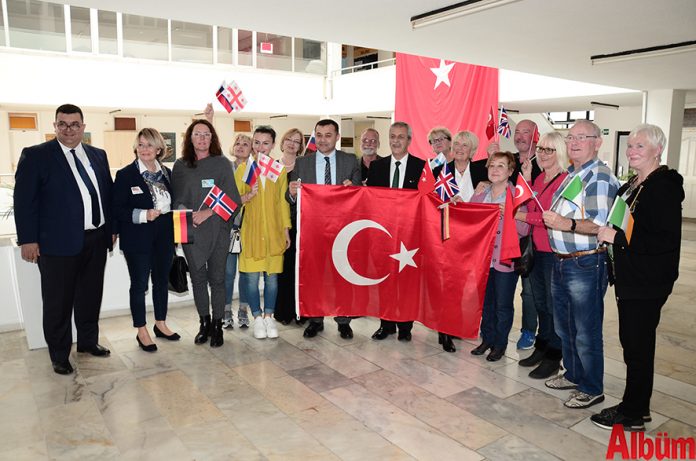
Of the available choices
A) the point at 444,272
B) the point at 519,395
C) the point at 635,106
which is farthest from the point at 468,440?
the point at 635,106

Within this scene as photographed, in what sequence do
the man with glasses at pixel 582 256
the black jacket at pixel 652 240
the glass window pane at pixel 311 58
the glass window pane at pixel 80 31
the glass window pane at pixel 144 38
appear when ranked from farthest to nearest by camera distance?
the glass window pane at pixel 311 58 → the glass window pane at pixel 144 38 → the glass window pane at pixel 80 31 → the man with glasses at pixel 582 256 → the black jacket at pixel 652 240

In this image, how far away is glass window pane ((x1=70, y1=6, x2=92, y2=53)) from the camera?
1168 centimetres

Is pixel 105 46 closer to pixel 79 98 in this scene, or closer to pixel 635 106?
pixel 79 98

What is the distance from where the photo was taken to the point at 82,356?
12.6 feet

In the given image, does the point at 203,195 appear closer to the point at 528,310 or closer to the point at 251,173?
the point at 251,173

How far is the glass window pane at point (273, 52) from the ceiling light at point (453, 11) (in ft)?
35.0

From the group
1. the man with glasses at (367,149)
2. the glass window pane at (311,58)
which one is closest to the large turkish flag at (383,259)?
the man with glasses at (367,149)

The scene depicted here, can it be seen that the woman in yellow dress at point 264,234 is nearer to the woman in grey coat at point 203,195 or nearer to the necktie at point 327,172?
the woman in grey coat at point 203,195

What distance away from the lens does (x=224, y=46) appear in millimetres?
13750

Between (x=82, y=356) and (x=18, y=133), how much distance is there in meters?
11.1

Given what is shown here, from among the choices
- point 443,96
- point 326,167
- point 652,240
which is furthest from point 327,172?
point 443,96

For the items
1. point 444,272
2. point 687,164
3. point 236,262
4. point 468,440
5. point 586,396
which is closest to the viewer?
point 468,440

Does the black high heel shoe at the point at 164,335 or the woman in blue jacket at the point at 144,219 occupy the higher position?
the woman in blue jacket at the point at 144,219

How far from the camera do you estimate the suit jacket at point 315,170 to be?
4148 millimetres
